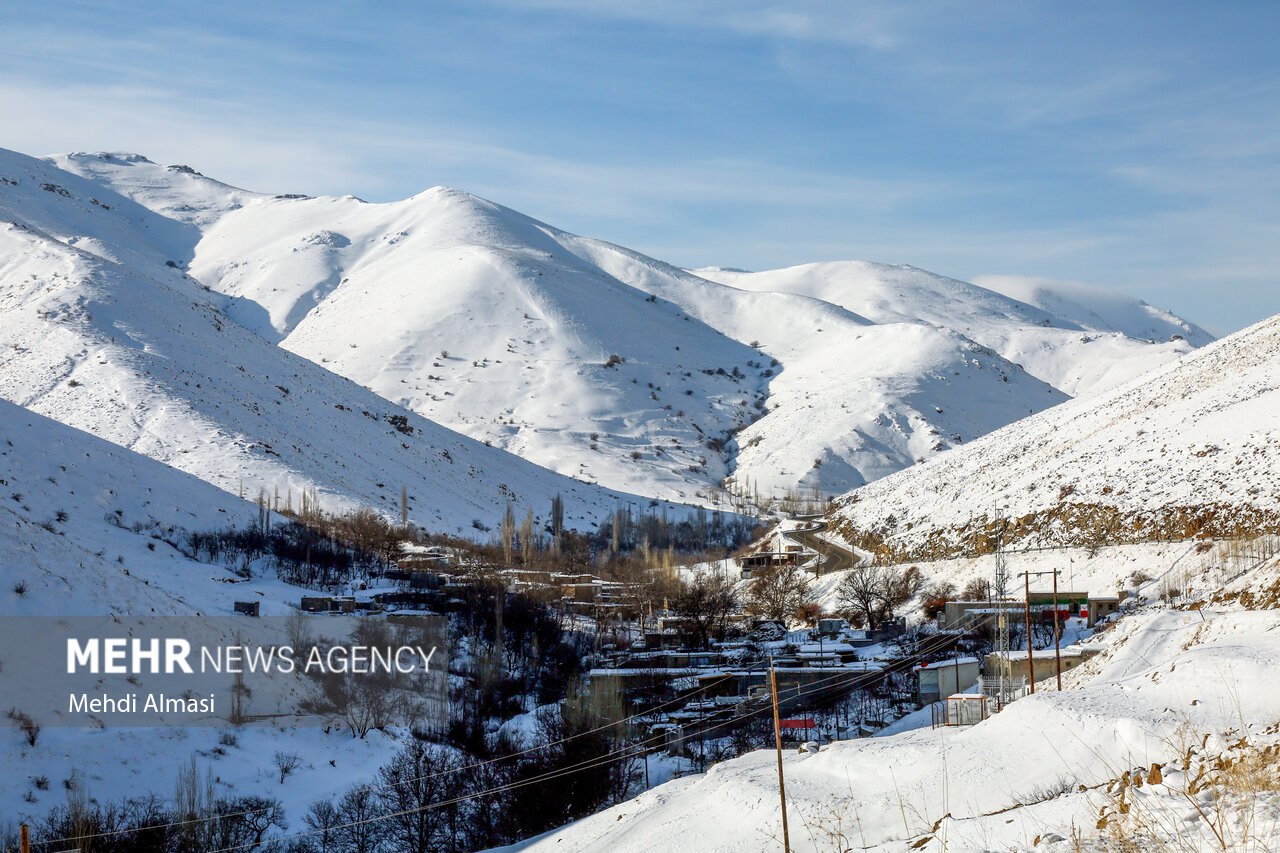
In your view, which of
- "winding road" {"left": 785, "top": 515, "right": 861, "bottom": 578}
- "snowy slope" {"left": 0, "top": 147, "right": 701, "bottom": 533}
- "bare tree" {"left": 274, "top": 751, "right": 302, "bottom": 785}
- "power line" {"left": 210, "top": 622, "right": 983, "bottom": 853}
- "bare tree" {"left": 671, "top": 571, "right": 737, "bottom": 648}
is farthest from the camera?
"snowy slope" {"left": 0, "top": 147, "right": 701, "bottom": 533}

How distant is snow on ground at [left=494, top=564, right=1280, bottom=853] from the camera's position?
43.8 feet

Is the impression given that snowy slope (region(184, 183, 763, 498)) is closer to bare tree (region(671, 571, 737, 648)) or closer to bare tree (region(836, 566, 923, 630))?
bare tree (region(836, 566, 923, 630))

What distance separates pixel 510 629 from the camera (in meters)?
52.4

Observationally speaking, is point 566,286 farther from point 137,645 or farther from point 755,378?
point 137,645

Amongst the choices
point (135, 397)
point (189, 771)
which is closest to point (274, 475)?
point (135, 397)

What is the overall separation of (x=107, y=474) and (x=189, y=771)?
117 feet

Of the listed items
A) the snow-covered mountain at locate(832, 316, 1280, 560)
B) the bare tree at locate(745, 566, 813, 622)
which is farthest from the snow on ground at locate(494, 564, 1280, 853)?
the bare tree at locate(745, 566, 813, 622)

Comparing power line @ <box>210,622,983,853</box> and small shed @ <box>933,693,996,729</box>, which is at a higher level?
small shed @ <box>933,693,996,729</box>

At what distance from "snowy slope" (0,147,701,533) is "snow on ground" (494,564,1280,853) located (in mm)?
58563

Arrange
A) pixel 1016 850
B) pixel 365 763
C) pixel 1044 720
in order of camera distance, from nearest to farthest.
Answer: pixel 1016 850 < pixel 1044 720 < pixel 365 763

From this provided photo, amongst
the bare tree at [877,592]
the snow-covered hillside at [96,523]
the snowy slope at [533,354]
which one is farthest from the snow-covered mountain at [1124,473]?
the snowy slope at [533,354]

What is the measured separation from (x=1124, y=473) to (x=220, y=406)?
59901 mm

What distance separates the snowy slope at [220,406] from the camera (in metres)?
77.0

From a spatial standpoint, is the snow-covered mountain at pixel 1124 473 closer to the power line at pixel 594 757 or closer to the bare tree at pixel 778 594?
the bare tree at pixel 778 594
